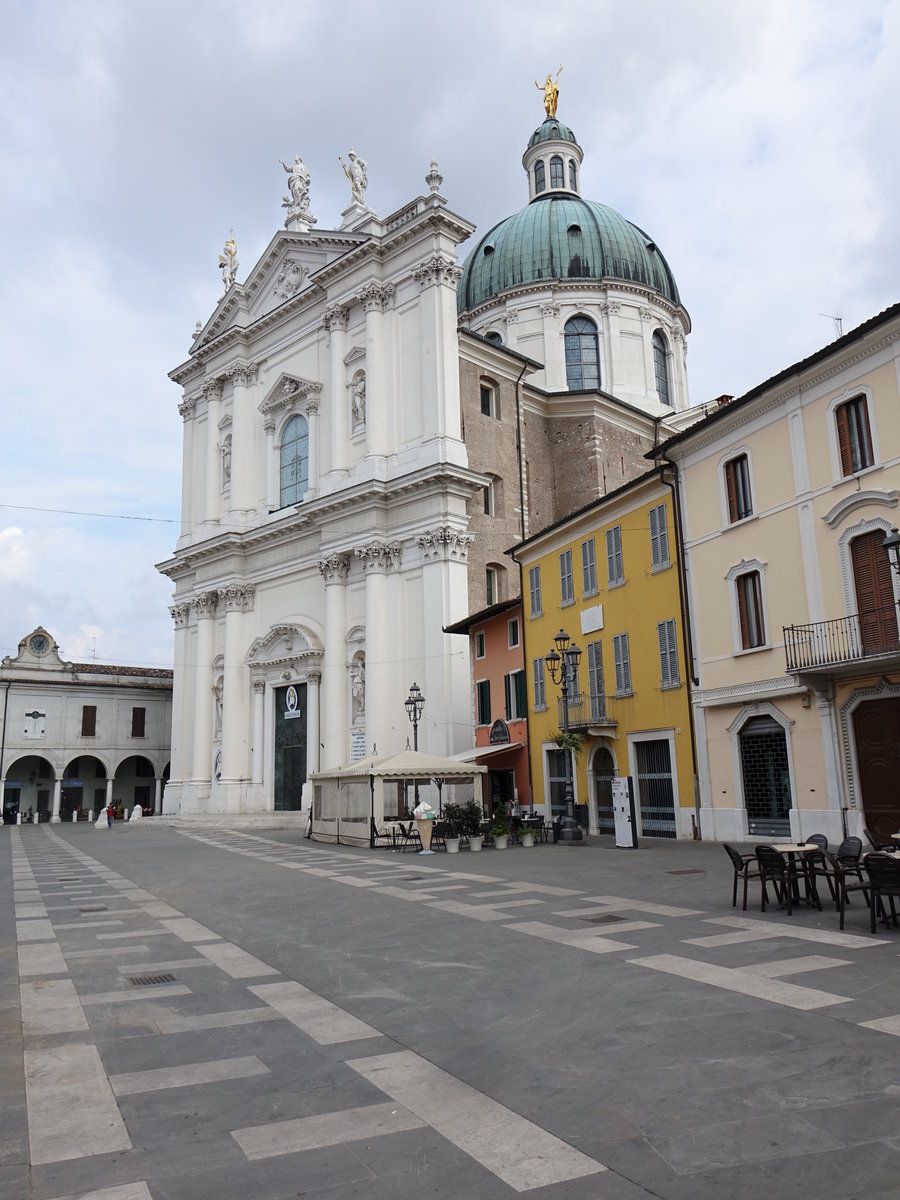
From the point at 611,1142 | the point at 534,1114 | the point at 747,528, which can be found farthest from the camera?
the point at 747,528

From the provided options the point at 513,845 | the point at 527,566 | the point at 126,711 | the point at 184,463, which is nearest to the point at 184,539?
the point at 184,463

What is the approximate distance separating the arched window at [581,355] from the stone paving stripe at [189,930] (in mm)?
43466

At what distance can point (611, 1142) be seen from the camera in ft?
15.6

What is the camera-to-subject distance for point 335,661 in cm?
4059

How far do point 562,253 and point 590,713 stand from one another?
117 feet

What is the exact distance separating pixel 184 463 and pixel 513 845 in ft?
117

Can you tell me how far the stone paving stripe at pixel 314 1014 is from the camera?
683 cm

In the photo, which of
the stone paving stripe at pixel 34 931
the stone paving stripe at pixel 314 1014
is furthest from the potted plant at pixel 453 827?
the stone paving stripe at pixel 314 1014

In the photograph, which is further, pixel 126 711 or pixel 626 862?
pixel 126 711

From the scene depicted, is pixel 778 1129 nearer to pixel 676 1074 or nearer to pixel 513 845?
pixel 676 1074

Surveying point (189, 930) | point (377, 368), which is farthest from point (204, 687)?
point (189, 930)

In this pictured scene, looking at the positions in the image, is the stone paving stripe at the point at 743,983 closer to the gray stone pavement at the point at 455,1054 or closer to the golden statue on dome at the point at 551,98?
the gray stone pavement at the point at 455,1054

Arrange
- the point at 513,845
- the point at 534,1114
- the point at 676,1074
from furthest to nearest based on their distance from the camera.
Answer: the point at 513,845 → the point at 676,1074 → the point at 534,1114

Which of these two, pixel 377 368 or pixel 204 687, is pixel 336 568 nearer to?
pixel 377 368
